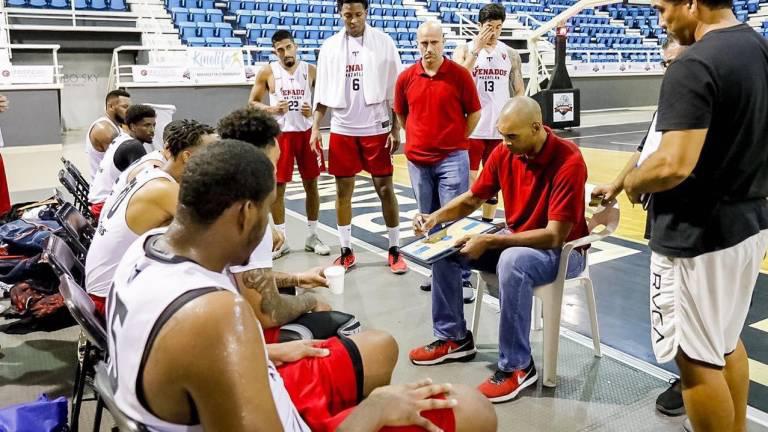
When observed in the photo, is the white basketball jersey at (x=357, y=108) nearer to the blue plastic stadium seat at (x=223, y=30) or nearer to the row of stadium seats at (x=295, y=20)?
the blue plastic stadium seat at (x=223, y=30)

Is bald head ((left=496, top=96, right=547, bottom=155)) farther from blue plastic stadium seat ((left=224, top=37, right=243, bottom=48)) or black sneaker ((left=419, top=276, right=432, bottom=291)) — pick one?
blue plastic stadium seat ((left=224, top=37, right=243, bottom=48))

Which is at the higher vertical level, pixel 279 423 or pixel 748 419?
pixel 279 423

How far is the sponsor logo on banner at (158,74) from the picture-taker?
1133 centimetres

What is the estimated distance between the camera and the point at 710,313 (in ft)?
6.23

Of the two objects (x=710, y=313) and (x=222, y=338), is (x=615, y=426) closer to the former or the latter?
(x=710, y=313)

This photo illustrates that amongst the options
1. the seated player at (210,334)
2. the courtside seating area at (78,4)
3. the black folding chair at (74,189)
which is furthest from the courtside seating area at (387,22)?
the seated player at (210,334)

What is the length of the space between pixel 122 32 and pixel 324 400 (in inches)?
558

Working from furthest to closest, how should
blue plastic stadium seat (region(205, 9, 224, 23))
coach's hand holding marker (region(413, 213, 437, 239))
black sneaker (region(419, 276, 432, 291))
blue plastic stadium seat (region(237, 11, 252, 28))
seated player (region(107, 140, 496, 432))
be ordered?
1. blue plastic stadium seat (region(237, 11, 252, 28))
2. blue plastic stadium seat (region(205, 9, 224, 23))
3. black sneaker (region(419, 276, 432, 291))
4. coach's hand holding marker (region(413, 213, 437, 239))
5. seated player (region(107, 140, 496, 432))

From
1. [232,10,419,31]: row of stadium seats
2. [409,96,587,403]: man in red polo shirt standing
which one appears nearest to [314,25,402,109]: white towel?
[409,96,587,403]: man in red polo shirt standing

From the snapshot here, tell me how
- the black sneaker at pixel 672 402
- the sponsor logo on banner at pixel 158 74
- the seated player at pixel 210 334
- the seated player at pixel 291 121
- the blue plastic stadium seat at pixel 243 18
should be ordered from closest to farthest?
1. the seated player at pixel 210 334
2. the black sneaker at pixel 672 402
3. the seated player at pixel 291 121
4. the sponsor logo on banner at pixel 158 74
5. the blue plastic stadium seat at pixel 243 18

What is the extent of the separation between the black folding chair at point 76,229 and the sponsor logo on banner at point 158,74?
919cm

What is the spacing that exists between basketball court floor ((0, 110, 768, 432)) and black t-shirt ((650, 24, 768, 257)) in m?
0.95

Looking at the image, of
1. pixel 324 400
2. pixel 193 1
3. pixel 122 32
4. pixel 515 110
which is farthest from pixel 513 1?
pixel 324 400

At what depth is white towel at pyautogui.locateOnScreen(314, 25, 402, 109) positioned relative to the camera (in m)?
4.45
